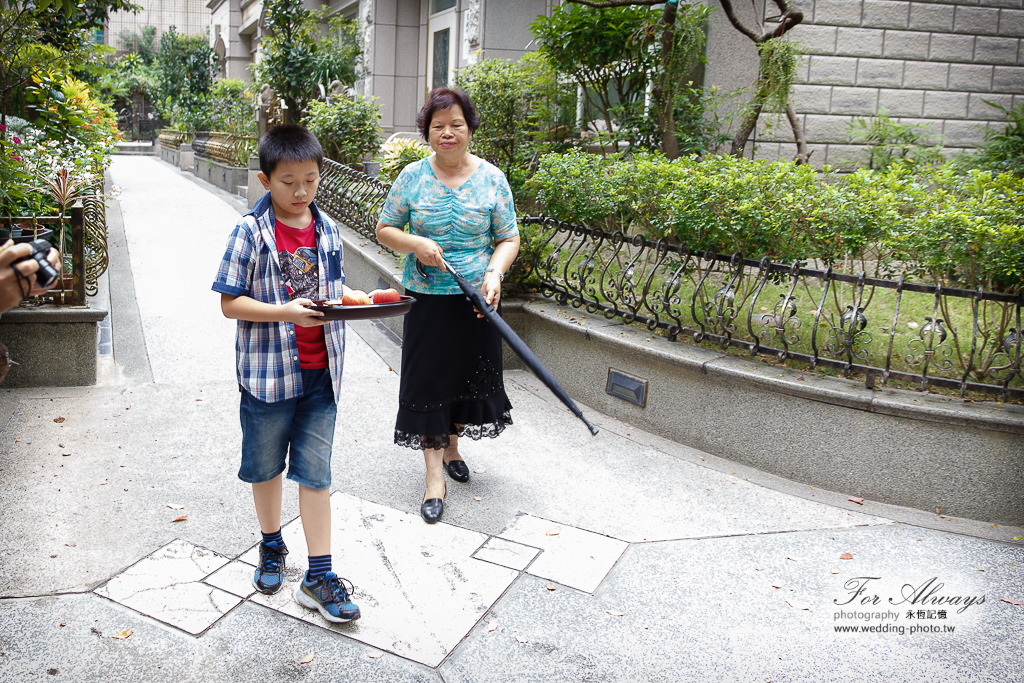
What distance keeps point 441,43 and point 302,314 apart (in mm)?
14844

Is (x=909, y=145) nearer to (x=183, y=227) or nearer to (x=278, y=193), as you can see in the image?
(x=278, y=193)

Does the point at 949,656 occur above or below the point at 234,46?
below

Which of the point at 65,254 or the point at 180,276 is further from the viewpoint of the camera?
the point at 180,276

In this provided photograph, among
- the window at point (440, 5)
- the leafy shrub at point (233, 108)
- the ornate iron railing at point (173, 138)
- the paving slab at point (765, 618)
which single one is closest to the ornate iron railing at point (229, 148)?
the leafy shrub at point (233, 108)

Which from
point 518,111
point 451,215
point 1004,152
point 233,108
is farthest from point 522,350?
point 233,108

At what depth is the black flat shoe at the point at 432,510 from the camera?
398 cm

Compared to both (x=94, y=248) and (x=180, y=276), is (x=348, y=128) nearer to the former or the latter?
(x=180, y=276)

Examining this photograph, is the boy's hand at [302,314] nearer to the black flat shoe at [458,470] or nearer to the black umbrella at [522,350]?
the black umbrella at [522,350]

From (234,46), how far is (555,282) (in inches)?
1075

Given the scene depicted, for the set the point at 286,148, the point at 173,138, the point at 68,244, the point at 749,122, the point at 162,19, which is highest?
the point at 162,19

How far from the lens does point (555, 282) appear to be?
6371 mm

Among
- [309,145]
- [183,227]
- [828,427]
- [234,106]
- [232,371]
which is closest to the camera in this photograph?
[309,145]

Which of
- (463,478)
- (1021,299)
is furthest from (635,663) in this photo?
(1021,299)

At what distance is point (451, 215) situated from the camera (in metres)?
3.85
